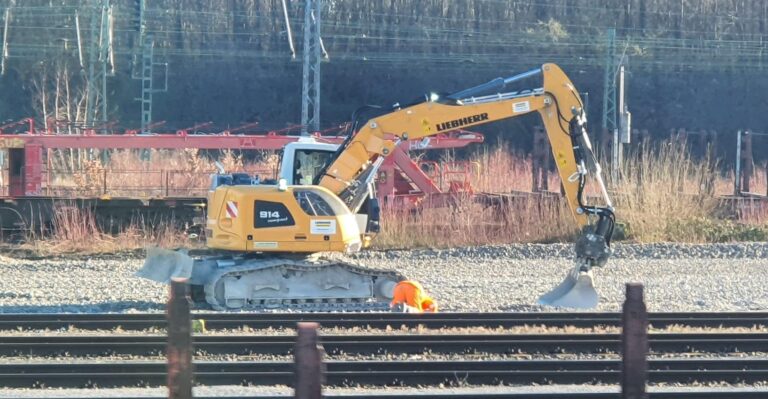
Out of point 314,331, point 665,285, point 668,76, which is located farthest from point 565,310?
point 668,76

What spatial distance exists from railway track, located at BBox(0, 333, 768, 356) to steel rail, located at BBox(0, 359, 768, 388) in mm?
946

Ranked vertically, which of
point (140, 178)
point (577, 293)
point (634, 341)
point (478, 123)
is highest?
point (478, 123)

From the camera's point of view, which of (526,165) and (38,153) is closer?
(38,153)

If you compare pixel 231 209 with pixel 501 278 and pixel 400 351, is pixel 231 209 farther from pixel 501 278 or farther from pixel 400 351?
pixel 501 278

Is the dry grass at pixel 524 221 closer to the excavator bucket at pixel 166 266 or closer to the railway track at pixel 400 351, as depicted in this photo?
the excavator bucket at pixel 166 266

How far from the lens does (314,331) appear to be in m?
5.70

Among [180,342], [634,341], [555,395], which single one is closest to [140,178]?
[555,395]

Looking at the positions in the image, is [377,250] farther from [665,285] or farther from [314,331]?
[314,331]

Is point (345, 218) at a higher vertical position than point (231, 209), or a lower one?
lower

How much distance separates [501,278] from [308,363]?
51.0 feet

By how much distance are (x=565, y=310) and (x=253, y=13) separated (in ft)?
170

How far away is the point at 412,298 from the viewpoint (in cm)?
1623

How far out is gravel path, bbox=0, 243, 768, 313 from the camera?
1739cm

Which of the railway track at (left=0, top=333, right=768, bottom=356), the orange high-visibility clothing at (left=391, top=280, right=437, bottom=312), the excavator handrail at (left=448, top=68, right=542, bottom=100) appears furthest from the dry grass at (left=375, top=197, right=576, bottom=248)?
the railway track at (left=0, top=333, right=768, bottom=356)
